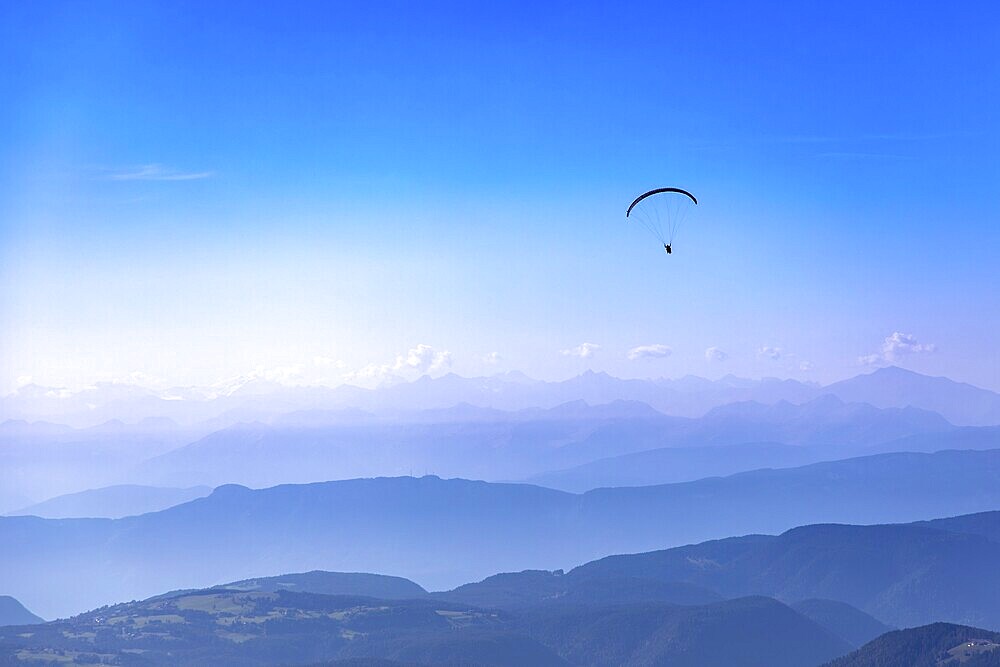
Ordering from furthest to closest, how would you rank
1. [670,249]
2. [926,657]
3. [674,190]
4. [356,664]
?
[356,664]
[926,657]
[670,249]
[674,190]

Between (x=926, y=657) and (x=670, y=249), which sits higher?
(x=670, y=249)

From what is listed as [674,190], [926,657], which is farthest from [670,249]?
[926,657]

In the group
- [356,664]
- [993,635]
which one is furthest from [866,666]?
[356,664]

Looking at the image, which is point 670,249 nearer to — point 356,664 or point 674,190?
point 674,190

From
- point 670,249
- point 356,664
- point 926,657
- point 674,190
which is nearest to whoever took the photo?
point 674,190

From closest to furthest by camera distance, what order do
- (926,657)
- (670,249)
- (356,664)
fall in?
1. (670,249)
2. (926,657)
3. (356,664)

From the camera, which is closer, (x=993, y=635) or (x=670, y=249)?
(x=670, y=249)

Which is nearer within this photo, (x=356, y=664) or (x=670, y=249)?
(x=670, y=249)

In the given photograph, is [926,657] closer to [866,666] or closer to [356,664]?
[866,666]

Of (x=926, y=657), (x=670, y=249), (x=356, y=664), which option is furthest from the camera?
(x=356, y=664)
